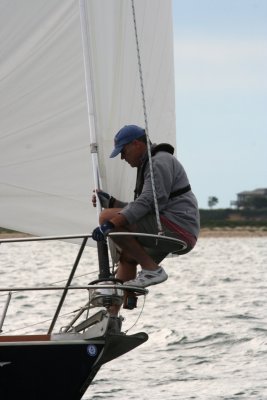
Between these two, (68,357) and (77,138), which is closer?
(68,357)

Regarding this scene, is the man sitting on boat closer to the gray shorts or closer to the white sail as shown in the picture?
the gray shorts

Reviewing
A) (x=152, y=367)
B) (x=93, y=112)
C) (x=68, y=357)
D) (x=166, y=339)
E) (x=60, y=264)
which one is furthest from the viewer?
(x=60, y=264)

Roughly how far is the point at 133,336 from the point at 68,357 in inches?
21.9

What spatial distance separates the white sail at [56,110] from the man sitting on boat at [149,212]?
75cm

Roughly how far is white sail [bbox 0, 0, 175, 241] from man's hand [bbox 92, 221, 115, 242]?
1038 millimetres

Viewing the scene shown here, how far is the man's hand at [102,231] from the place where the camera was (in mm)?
9219

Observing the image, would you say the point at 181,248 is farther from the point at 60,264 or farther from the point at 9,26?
the point at 60,264

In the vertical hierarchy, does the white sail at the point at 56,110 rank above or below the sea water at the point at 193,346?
above

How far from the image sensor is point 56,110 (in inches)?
411

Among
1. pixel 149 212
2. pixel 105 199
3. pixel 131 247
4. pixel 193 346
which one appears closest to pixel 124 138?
pixel 149 212

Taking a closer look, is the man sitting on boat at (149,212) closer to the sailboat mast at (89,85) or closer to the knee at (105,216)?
the knee at (105,216)

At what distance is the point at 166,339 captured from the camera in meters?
17.6

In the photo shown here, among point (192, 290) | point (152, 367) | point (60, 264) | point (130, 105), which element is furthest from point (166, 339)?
point (60, 264)

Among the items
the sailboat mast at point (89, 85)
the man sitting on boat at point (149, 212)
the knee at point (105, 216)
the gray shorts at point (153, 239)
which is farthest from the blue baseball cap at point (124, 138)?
the sailboat mast at point (89, 85)
